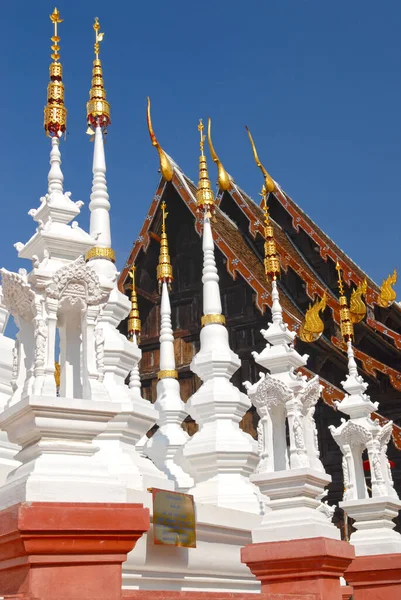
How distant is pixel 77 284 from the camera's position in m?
4.59

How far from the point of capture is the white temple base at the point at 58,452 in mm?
3994

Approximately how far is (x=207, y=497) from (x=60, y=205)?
3.38 meters

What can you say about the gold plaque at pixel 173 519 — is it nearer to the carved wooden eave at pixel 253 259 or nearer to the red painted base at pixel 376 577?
the red painted base at pixel 376 577

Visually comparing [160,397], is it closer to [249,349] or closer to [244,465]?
[244,465]

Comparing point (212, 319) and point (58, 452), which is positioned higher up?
point (212, 319)

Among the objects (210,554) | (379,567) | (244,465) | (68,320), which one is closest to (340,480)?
(379,567)

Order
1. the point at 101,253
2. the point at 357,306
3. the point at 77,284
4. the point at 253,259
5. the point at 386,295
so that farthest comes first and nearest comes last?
the point at 253,259
the point at 386,295
the point at 357,306
the point at 101,253
the point at 77,284

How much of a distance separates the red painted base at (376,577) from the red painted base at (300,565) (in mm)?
2182

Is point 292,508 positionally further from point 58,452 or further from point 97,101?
point 97,101

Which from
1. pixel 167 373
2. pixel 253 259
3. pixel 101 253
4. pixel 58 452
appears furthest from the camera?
pixel 253 259

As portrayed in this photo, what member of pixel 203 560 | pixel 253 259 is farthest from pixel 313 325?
pixel 203 560

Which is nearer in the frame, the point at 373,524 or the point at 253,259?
the point at 373,524

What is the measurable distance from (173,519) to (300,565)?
0.99 metres

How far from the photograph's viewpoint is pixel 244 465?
7.52m
